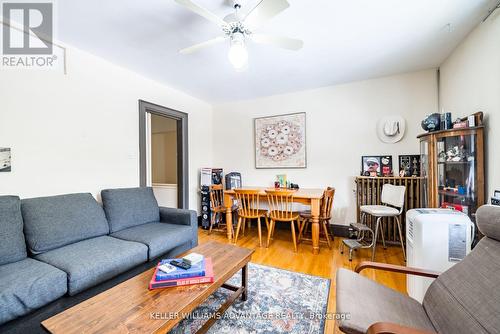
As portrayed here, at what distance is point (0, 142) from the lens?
5.86 feet

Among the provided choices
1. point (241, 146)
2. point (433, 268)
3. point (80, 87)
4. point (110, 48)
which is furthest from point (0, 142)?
point (433, 268)

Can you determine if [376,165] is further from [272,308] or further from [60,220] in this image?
[60,220]

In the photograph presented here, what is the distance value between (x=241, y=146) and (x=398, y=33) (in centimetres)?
280

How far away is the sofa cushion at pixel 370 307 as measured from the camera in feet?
3.20

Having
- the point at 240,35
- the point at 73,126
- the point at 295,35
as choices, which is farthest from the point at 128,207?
the point at 295,35

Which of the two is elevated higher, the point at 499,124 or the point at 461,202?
the point at 499,124

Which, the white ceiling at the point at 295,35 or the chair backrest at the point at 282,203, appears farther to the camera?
the chair backrest at the point at 282,203

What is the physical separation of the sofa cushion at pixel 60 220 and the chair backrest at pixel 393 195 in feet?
11.1

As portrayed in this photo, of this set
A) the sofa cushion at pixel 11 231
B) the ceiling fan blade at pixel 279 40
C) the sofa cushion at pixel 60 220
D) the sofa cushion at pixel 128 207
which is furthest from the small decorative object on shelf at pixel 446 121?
the sofa cushion at pixel 11 231

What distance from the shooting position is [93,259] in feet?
5.24

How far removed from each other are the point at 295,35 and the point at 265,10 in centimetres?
78

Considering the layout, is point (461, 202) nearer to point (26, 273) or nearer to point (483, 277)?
point (483, 277)

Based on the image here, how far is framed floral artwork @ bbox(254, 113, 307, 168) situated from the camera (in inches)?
142
